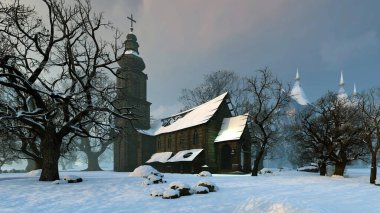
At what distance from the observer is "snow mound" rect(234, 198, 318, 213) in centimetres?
848

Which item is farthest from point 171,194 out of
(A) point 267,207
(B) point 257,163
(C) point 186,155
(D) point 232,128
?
(C) point 186,155

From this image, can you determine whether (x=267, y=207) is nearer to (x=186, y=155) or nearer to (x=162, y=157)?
(x=186, y=155)

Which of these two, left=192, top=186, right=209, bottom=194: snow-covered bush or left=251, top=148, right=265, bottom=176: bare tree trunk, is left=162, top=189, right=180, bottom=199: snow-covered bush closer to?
left=192, top=186, right=209, bottom=194: snow-covered bush

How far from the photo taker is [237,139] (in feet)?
116

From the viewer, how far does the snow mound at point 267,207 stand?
27.8ft

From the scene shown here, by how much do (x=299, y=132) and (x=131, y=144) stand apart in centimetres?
3106

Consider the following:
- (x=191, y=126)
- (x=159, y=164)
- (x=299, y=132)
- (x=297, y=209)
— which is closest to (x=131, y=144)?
(x=159, y=164)

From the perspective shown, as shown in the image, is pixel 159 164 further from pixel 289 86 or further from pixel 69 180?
pixel 69 180

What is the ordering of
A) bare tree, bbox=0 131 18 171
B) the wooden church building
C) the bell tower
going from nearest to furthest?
bare tree, bbox=0 131 18 171 → the wooden church building → the bell tower

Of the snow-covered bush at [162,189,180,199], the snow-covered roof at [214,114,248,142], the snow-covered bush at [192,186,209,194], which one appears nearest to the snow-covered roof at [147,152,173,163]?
the snow-covered roof at [214,114,248,142]

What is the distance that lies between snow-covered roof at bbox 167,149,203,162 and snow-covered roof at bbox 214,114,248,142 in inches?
139

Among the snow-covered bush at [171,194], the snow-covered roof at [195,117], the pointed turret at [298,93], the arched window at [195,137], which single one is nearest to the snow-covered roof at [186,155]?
the arched window at [195,137]

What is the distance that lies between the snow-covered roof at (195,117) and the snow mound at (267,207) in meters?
27.6

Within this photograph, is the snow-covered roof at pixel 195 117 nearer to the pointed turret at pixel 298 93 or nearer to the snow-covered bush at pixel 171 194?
the snow-covered bush at pixel 171 194
